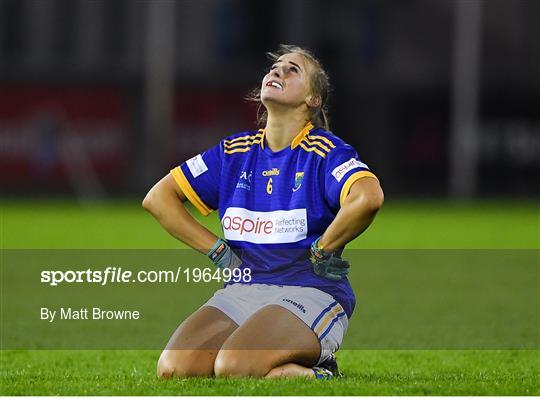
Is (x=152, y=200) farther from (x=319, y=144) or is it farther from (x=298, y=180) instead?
(x=319, y=144)

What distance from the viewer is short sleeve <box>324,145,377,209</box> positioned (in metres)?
7.01

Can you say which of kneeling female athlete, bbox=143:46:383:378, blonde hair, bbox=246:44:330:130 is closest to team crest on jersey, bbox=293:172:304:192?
kneeling female athlete, bbox=143:46:383:378

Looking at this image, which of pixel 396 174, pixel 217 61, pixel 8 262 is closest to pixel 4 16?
pixel 217 61

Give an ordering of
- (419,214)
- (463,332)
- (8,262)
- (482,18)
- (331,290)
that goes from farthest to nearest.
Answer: (482,18)
(419,214)
(8,262)
(463,332)
(331,290)

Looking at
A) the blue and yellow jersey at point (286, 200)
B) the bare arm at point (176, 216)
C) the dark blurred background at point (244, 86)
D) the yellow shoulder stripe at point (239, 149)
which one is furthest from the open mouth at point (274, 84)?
the dark blurred background at point (244, 86)

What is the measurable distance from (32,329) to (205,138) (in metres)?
27.1

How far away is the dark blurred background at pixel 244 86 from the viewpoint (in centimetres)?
3719

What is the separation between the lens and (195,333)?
24.1 ft

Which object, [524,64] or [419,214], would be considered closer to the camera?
[419,214]

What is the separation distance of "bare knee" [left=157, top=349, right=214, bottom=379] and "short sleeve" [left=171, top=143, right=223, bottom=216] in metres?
0.97

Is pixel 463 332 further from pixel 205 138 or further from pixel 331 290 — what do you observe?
pixel 205 138

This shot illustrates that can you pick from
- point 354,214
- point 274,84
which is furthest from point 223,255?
point 274,84

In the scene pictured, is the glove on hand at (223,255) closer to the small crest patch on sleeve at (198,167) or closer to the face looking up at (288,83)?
the small crest patch on sleeve at (198,167)

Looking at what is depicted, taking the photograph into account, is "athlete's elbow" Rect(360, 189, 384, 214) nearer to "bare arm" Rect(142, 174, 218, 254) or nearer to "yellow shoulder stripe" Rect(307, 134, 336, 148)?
"yellow shoulder stripe" Rect(307, 134, 336, 148)
